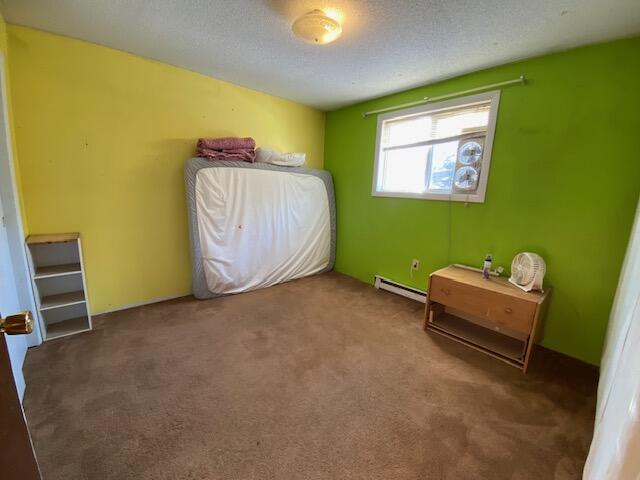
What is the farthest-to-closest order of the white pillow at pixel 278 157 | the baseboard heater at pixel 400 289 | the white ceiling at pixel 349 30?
the white pillow at pixel 278 157 → the baseboard heater at pixel 400 289 → the white ceiling at pixel 349 30

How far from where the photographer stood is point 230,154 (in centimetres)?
284

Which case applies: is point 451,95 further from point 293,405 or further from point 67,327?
point 67,327

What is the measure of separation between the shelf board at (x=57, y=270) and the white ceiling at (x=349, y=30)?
1.74m

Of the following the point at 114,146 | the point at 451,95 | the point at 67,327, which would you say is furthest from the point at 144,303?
the point at 451,95

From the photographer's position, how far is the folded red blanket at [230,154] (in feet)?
8.81

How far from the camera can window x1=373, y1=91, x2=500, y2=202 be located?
7.93 feet

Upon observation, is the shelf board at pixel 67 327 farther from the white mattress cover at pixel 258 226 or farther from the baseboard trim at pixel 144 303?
the white mattress cover at pixel 258 226

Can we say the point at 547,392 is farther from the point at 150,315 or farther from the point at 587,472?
the point at 150,315

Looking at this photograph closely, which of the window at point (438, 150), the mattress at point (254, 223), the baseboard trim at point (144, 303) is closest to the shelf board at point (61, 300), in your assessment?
the baseboard trim at point (144, 303)

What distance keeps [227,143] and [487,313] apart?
280cm

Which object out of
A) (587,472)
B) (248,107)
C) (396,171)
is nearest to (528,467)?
(587,472)

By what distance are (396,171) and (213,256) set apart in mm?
2235

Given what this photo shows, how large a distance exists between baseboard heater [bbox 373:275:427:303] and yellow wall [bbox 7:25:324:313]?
86.8 inches

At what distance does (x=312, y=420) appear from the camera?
1.46 m
